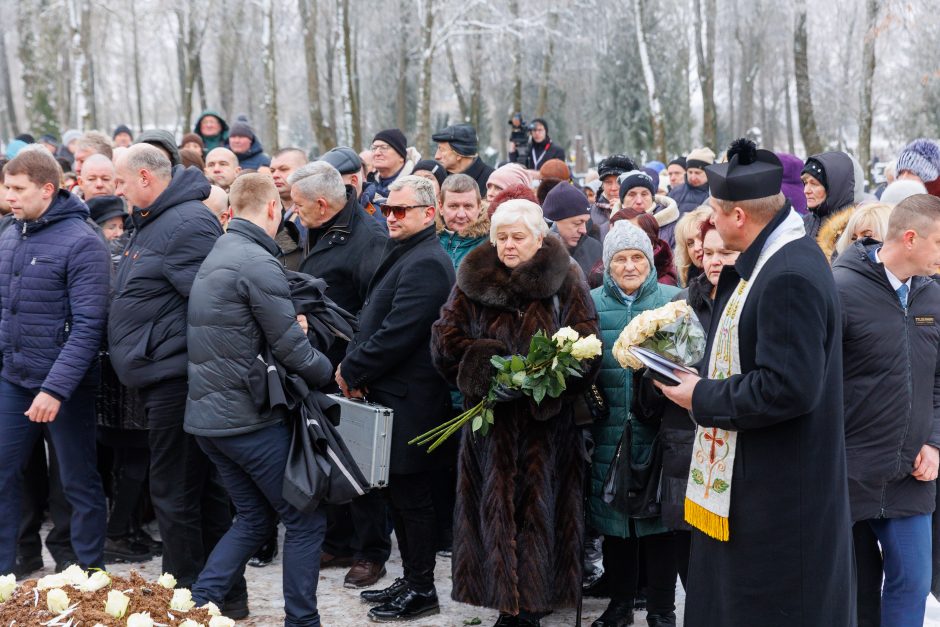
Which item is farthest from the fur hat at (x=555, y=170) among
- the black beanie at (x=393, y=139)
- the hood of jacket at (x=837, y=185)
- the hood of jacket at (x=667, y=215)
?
the hood of jacket at (x=837, y=185)

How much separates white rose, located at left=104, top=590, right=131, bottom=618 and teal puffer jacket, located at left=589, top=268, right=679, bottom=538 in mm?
2648

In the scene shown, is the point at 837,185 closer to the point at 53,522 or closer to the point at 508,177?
the point at 508,177

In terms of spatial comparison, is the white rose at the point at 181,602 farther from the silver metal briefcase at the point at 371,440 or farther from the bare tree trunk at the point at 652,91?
the bare tree trunk at the point at 652,91

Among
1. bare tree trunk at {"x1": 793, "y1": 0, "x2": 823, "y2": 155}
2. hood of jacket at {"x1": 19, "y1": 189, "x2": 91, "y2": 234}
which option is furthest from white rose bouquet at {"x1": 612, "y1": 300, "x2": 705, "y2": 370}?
bare tree trunk at {"x1": 793, "y1": 0, "x2": 823, "y2": 155}

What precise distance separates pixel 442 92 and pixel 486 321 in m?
42.0

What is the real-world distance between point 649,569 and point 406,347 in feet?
5.61

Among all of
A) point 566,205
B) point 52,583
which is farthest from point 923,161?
point 52,583

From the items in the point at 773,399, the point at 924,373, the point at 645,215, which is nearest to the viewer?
the point at 773,399

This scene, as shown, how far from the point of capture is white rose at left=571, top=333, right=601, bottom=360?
4.58 metres

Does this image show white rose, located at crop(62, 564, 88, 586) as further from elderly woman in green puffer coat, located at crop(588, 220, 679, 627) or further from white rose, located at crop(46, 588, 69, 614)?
elderly woman in green puffer coat, located at crop(588, 220, 679, 627)

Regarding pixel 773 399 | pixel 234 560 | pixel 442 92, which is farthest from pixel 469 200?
pixel 442 92

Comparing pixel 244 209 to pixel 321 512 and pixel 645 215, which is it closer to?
pixel 321 512

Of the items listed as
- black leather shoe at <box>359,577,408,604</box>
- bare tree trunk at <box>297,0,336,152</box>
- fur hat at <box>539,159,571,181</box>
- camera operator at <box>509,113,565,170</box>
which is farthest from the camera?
bare tree trunk at <box>297,0,336,152</box>

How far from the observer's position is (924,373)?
173 inches
